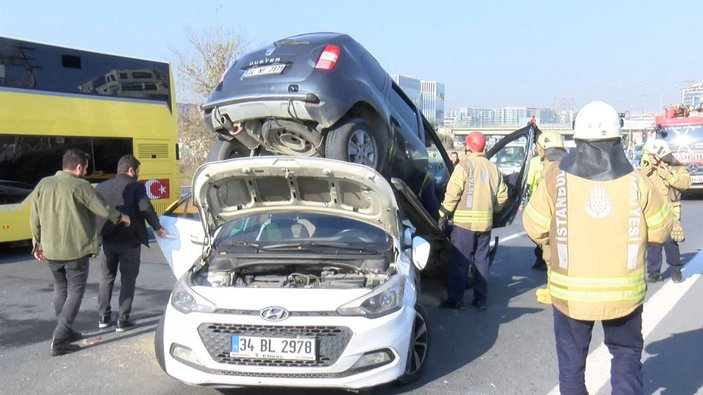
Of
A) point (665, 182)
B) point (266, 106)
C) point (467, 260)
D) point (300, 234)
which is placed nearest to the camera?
point (300, 234)

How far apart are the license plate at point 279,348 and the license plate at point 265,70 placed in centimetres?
258

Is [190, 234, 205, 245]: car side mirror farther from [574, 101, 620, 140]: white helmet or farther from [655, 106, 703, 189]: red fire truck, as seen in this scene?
[655, 106, 703, 189]: red fire truck

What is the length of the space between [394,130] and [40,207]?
3.32 metres

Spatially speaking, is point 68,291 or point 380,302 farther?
point 68,291

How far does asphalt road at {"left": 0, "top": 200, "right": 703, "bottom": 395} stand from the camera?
461cm

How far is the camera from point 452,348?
218 inches

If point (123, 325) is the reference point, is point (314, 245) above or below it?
above

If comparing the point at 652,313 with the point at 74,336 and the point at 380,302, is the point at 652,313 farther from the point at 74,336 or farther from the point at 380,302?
the point at 74,336

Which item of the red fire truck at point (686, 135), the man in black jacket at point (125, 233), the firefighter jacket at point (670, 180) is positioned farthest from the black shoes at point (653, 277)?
the red fire truck at point (686, 135)

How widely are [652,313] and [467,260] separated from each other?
1941mm

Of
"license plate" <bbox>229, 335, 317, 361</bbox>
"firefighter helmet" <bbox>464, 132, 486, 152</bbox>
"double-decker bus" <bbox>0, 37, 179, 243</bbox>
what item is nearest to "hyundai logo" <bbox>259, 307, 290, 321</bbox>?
"license plate" <bbox>229, 335, 317, 361</bbox>

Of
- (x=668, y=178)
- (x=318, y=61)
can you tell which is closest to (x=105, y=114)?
(x=318, y=61)

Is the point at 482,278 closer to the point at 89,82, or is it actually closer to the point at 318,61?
the point at 318,61

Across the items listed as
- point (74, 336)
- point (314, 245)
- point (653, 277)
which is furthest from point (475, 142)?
point (74, 336)
